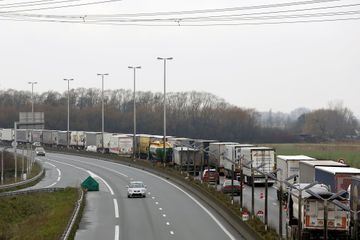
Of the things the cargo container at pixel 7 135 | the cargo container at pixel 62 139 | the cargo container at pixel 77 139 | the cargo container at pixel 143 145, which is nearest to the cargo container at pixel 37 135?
the cargo container at pixel 7 135

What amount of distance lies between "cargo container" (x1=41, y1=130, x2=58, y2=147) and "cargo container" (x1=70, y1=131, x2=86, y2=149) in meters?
7.55

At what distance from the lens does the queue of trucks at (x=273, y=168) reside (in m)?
29.4

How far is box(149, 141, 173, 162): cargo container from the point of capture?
86.1 meters

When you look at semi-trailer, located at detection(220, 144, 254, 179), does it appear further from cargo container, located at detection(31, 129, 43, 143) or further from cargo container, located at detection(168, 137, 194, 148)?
cargo container, located at detection(31, 129, 43, 143)

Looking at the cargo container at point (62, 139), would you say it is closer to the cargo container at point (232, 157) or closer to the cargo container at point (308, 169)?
the cargo container at point (232, 157)

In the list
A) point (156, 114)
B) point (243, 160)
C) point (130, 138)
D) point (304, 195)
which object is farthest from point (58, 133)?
point (304, 195)

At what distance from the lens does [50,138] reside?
142 metres

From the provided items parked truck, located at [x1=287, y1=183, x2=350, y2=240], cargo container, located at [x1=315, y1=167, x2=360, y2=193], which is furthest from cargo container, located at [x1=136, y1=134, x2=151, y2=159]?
parked truck, located at [x1=287, y1=183, x2=350, y2=240]

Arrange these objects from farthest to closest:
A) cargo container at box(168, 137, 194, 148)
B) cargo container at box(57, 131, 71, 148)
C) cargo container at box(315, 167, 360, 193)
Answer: cargo container at box(57, 131, 71, 148) < cargo container at box(168, 137, 194, 148) < cargo container at box(315, 167, 360, 193)

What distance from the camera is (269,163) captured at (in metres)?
61.3

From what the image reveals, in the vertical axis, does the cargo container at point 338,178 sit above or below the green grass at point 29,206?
above

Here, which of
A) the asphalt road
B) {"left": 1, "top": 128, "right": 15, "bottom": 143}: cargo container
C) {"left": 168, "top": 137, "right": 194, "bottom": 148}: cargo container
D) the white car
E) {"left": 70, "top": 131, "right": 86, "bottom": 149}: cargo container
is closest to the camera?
the asphalt road

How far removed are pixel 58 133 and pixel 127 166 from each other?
47399 millimetres

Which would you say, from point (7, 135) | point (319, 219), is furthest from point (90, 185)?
point (7, 135)
